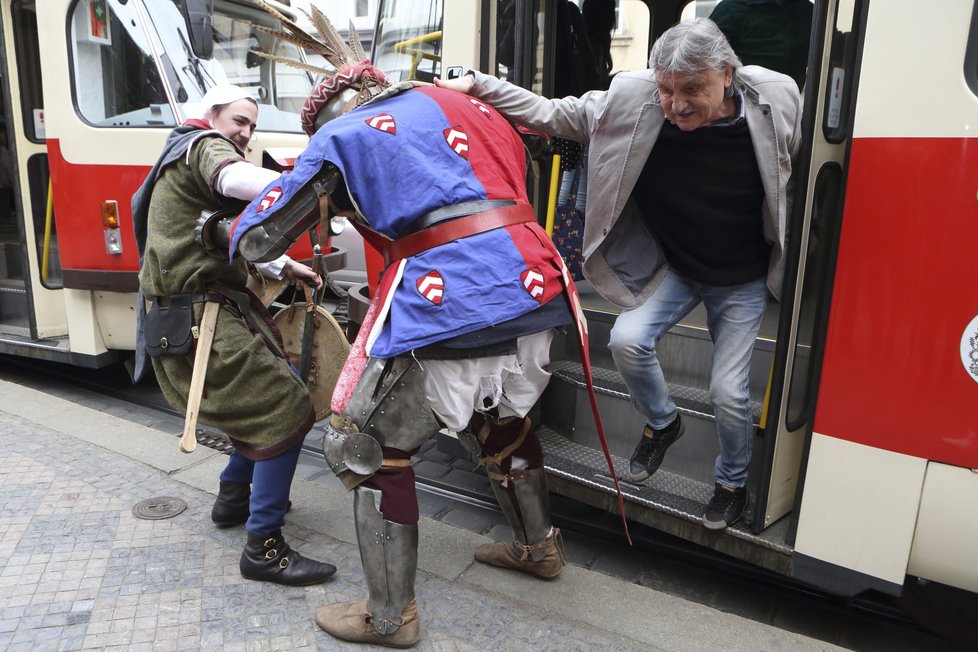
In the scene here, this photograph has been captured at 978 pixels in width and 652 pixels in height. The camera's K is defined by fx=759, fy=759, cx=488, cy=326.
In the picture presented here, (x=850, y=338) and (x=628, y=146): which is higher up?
(x=628, y=146)

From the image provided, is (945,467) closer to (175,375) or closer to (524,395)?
(524,395)

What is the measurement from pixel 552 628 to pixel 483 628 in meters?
0.24

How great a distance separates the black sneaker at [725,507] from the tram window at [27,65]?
5057 millimetres

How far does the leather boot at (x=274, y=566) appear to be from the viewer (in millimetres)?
2832

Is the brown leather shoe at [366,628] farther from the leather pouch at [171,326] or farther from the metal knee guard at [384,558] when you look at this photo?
the leather pouch at [171,326]

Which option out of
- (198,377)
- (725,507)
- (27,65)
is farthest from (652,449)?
(27,65)

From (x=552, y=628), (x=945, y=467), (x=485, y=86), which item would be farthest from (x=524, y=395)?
(x=945, y=467)

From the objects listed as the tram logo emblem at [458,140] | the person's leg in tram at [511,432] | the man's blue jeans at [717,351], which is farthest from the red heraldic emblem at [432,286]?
the man's blue jeans at [717,351]

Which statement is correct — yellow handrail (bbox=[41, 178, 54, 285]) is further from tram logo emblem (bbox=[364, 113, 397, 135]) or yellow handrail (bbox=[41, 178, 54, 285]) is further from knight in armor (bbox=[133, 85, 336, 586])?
tram logo emblem (bbox=[364, 113, 397, 135])

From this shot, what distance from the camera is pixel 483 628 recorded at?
2.60m

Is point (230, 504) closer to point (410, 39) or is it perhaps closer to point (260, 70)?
point (410, 39)

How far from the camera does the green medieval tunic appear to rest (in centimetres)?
280

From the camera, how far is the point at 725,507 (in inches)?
109

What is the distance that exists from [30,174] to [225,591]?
393cm
